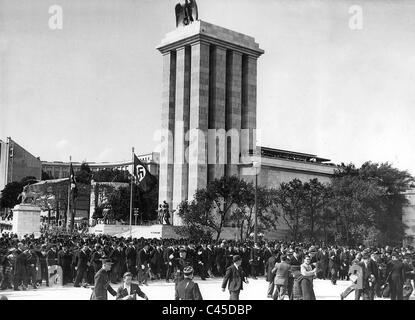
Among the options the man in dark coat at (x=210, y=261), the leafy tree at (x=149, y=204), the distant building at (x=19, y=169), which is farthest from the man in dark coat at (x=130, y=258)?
the distant building at (x=19, y=169)

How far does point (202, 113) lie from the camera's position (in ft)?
231

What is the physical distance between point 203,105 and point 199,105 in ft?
2.03

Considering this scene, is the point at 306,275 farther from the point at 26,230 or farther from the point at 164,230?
the point at 164,230

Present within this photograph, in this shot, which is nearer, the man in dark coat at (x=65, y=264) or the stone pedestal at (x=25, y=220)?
the man in dark coat at (x=65, y=264)

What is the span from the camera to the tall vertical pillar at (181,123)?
7112 cm

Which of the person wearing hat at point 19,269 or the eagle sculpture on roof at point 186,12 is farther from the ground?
Result: the eagle sculpture on roof at point 186,12

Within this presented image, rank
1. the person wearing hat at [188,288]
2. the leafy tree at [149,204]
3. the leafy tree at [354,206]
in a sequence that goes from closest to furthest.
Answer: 1. the person wearing hat at [188,288]
2. the leafy tree at [354,206]
3. the leafy tree at [149,204]

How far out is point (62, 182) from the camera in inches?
4080

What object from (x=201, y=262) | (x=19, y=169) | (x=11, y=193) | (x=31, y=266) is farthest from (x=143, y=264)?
(x=19, y=169)

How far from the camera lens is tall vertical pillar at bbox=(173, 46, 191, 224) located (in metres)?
71.1

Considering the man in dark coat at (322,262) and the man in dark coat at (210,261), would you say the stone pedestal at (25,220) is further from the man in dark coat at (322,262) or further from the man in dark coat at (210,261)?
the man in dark coat at (322,262)

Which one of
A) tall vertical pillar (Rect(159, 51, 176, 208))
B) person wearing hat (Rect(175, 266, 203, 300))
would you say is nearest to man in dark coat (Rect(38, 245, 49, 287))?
person wearing hat (Rect(175, 266, 203, 300))

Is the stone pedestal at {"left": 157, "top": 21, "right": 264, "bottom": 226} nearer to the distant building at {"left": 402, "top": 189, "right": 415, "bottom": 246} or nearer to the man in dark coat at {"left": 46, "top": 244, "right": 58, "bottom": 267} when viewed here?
the distant building at {"left": 402, "top": 189, "right": 415, "bottom": 246}
